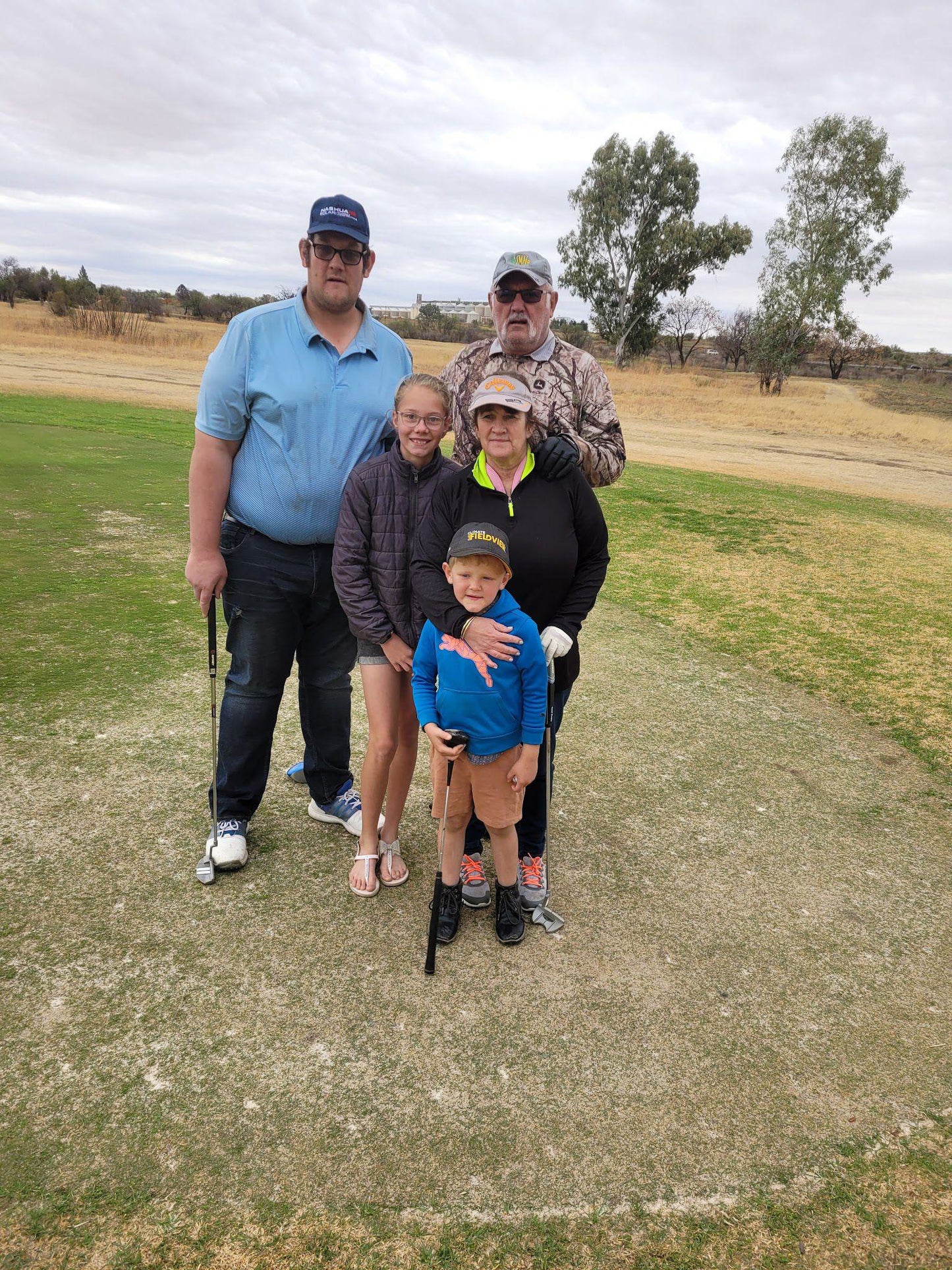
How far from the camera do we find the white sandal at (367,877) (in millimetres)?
3238

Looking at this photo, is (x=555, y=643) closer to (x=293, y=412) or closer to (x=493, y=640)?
(x=493, y=640)

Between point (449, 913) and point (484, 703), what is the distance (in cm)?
85

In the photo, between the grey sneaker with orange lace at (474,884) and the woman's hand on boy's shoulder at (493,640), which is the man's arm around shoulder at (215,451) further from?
the grey sneaker with orange lace at (474,884)

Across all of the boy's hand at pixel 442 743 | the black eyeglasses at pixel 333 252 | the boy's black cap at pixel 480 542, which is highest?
the black eyeglasses at pixel 333 252

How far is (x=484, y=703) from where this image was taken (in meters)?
2.80

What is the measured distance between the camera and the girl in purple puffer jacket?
118 inches

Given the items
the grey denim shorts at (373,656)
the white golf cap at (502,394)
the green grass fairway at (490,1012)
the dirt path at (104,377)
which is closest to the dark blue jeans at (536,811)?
the green grass fairway at (490,1012)

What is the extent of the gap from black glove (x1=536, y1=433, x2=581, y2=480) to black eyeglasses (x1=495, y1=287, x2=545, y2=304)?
54cm

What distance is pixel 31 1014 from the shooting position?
2.50 metres

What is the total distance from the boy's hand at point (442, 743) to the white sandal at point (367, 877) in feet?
2.45

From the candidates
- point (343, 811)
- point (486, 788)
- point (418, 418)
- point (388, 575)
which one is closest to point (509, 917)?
point (486, 788)

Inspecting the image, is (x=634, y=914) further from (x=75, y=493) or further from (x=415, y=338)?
(x=415, y=338)

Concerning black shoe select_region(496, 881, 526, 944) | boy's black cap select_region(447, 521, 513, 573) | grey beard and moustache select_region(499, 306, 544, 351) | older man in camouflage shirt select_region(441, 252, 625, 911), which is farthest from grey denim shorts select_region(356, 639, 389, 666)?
grey beard and moustache select_region(499, 306, 544, 351)

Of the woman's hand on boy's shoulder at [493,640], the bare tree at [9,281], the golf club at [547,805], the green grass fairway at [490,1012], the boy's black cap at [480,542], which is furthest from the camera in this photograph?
the bare tree at [9,281]
